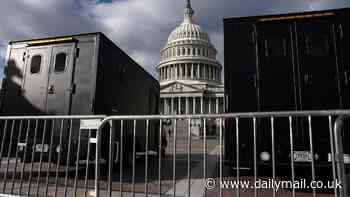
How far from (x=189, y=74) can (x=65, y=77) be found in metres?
71.4

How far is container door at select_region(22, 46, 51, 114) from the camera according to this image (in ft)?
19.6

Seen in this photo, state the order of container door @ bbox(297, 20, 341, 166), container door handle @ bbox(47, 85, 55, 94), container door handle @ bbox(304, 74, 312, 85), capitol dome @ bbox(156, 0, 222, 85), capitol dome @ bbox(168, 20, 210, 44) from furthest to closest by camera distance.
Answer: capitol dome @ bbox(168, 20, 210, 44) → capitol dome @ bbox(156, 0, 222, 85) → container door handle @ bbox(47, 85, 55, 94) → container door handle @ bbox(304, 74, 312, 85) → container door @ bbox(297, 20, 341, 166)

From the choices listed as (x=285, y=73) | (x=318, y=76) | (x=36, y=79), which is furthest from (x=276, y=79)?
(x=36, y=79)

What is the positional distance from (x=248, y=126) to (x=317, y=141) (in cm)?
129

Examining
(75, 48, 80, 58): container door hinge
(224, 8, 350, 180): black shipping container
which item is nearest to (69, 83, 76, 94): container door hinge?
(75, 48, 80, 58): container door hinge

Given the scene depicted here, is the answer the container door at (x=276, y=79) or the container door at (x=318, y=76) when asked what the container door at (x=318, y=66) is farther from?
the container door at (x=276, y=79)

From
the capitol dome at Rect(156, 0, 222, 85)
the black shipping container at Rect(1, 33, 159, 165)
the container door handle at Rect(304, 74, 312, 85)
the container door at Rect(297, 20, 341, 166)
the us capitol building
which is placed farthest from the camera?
the capitol dome at Rect(156, 0, 222, 85)

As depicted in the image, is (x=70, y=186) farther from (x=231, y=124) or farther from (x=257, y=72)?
(x=257, y=72)

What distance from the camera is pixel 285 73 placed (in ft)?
16.8

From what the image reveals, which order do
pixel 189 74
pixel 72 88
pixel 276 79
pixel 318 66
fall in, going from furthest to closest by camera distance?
pixel 189 74, pixel 72 88, pixel 276 79, pixel 318 66

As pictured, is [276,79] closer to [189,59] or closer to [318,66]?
[318,66]

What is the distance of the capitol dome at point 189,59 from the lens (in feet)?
249

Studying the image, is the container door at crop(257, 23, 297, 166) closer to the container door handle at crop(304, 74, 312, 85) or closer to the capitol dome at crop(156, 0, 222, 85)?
the container door handle at crop(304, 74, 312, 85)

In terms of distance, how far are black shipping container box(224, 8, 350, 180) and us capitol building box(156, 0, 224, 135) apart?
56.9 metres
